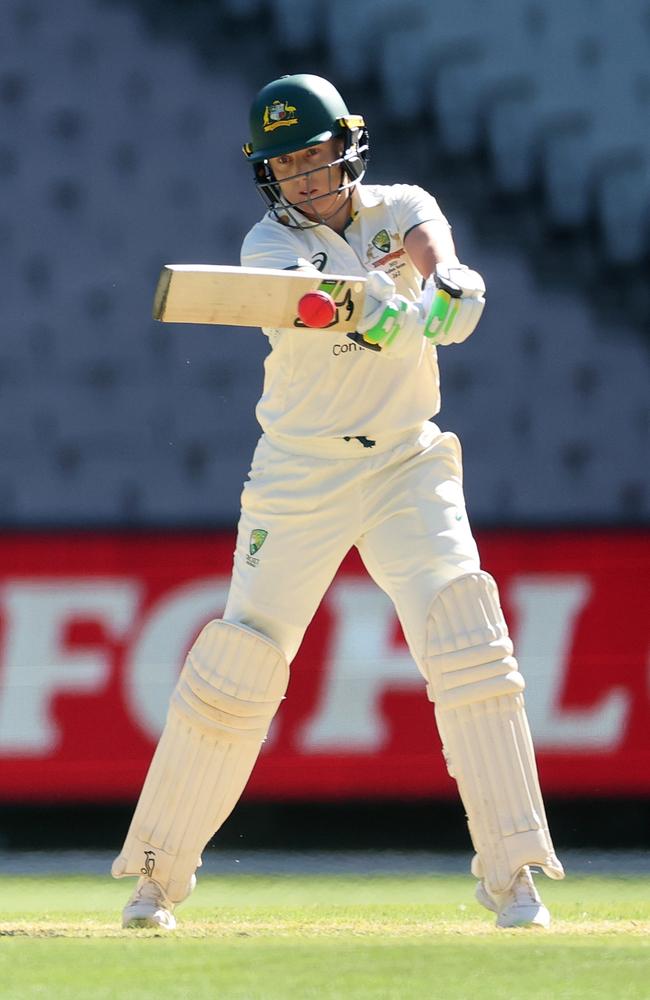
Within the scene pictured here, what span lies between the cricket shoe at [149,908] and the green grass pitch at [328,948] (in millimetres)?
29

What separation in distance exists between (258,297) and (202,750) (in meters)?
0.68

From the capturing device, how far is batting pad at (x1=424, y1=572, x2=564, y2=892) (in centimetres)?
267

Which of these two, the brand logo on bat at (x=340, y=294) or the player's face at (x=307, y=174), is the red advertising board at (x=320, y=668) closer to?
the player's face at (x=307, y=174)

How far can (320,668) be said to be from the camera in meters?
4.04

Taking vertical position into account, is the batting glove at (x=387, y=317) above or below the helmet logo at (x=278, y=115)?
below

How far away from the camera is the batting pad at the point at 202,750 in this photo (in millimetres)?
2738

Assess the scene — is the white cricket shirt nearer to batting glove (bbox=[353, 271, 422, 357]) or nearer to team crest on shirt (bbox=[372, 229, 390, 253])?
team crest on shirt (bbox=[372, 229, 390, 253])

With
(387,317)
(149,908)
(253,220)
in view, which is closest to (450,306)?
(387,317)

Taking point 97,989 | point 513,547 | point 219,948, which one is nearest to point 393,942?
point 219,948

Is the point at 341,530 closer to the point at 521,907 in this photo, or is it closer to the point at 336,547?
the point at 336,547

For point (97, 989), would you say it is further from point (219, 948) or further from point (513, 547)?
point (513, 547)

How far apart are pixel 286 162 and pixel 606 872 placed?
64.8 inches

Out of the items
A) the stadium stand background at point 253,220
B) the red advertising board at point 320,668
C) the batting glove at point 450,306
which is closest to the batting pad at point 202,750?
the batting glove at point 450,306

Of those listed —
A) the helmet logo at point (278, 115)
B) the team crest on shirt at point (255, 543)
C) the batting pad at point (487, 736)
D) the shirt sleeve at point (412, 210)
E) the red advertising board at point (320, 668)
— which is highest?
the helmet logo at point (278, 115)
